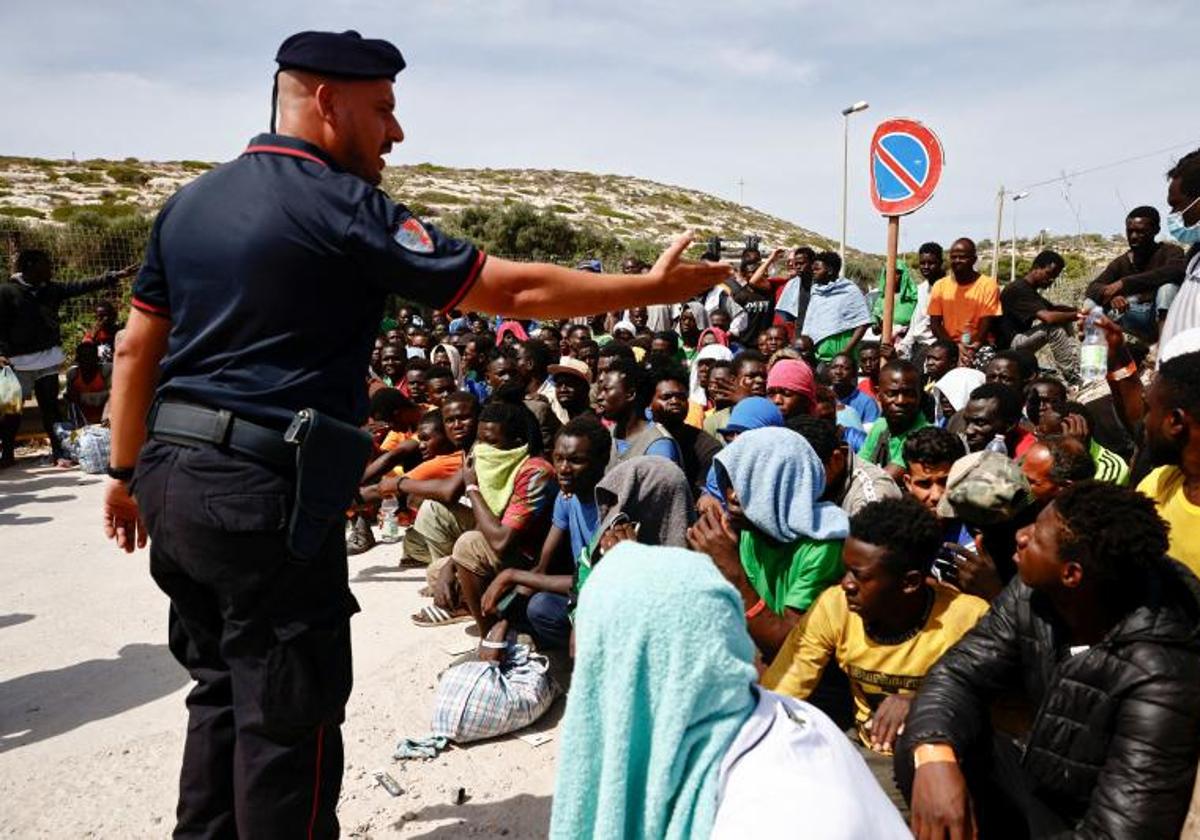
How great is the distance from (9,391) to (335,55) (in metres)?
8.33

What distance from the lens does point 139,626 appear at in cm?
484

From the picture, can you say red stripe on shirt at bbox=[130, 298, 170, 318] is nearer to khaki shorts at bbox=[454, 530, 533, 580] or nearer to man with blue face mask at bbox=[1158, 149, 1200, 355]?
khaki shorts at bbox=[454, 530, 533, 580]

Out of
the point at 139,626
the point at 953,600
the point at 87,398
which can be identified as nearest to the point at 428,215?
the point at 87,398

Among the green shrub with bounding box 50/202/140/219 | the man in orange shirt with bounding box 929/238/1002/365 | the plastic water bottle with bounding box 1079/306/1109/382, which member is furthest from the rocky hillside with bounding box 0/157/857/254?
the plastic water bottle with bounding box 1079/306/1109/382

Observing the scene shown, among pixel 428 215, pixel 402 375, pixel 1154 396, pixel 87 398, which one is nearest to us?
pixel 1154 396

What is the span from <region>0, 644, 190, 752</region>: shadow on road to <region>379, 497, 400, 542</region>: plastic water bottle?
2.08 m

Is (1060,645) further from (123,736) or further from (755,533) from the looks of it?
(123,736)

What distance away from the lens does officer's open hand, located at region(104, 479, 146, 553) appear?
2.38 meters

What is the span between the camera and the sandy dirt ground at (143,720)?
9.95ft

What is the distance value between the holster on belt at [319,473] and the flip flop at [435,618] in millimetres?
2905

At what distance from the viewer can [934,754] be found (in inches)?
86.3

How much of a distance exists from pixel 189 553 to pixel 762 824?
141 centimetres

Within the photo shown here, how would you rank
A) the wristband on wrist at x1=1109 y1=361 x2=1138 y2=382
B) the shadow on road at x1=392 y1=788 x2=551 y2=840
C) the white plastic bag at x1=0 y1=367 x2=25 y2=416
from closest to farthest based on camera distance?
the shadow on road at x1=392 y1=788 x2=551 y2=840 < the wristband on wrist at x1=1109 y1=361 x2=1138 y2=382 < the white plastic bag at x1=0 y1=367 x2=25 y2=416

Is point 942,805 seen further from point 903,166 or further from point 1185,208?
point 903,166
